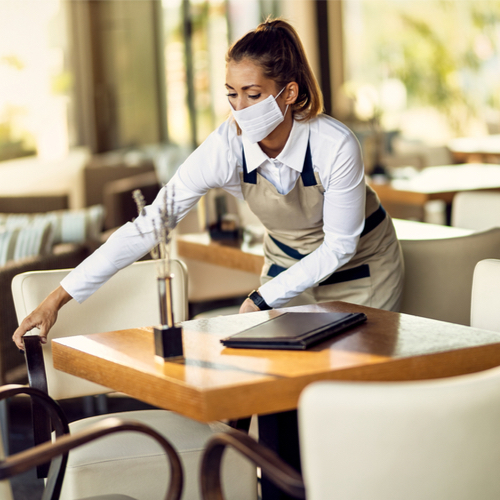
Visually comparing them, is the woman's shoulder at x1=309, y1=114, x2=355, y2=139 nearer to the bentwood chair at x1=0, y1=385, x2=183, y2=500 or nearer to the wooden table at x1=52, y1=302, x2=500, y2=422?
the wooden table at x1=52, y1=302, x2=500, y2=422

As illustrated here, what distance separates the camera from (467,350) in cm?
159

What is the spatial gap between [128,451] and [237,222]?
1687 mm

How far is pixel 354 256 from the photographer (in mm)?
2410

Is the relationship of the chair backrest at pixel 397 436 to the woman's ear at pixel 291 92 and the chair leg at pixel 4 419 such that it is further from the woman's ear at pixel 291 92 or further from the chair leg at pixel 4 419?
the chair leg at pixel 4 419

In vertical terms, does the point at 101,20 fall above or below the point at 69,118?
above

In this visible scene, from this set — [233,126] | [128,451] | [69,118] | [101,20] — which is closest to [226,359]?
[128,451]

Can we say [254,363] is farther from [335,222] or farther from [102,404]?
[102,404]

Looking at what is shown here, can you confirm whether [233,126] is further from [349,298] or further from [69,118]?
[69,118]

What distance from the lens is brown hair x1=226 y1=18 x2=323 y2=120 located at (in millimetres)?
2025

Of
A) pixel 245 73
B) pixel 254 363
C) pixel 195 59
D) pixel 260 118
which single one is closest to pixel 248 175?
pixel 260 118

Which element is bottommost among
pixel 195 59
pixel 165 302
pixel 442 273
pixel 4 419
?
pixel 4 419

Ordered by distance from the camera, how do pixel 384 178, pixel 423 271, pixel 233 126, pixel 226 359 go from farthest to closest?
pixel 384 178 → pixel 423 271 → pixel 233 126 → pixel 226 359

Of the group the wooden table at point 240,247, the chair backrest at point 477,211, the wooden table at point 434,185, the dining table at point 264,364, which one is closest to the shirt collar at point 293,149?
the dining table at point 264,364

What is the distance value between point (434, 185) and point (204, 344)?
3080mm
